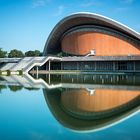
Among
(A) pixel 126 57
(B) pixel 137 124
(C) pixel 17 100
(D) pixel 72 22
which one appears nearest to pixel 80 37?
(D) pixel 72 22

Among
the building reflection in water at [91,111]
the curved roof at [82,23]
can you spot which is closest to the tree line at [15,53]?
the curved roof at [82,23]

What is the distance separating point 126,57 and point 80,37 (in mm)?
12013

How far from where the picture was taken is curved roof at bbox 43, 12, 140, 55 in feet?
155

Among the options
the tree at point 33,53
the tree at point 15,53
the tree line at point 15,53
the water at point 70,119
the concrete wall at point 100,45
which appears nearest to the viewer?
the water at point 70,119

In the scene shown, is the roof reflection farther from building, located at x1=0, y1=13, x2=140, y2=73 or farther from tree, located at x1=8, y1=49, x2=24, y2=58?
tree, located at x1=8, y1=49, x2=24, y2=58

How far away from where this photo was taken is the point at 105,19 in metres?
47.4

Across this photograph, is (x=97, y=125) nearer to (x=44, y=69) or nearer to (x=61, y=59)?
(x=61, y=59)

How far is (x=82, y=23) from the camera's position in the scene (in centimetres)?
5275

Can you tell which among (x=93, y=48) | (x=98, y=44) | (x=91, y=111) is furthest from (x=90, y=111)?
(x=93, y=48)

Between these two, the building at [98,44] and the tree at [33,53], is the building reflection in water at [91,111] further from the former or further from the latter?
the tree at [33,53]

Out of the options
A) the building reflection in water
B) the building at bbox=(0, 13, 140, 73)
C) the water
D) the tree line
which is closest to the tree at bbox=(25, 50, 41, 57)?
the tree line

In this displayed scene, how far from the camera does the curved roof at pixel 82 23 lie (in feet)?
155

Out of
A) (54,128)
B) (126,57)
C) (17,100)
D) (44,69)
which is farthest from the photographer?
(44,69)

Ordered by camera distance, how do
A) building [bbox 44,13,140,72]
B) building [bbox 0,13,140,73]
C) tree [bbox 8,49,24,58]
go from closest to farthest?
1. building [bbox 0,13,140,73]
2. building [bbox 44,13,140,72]
3. tree [bbox 8,49,24,58]
